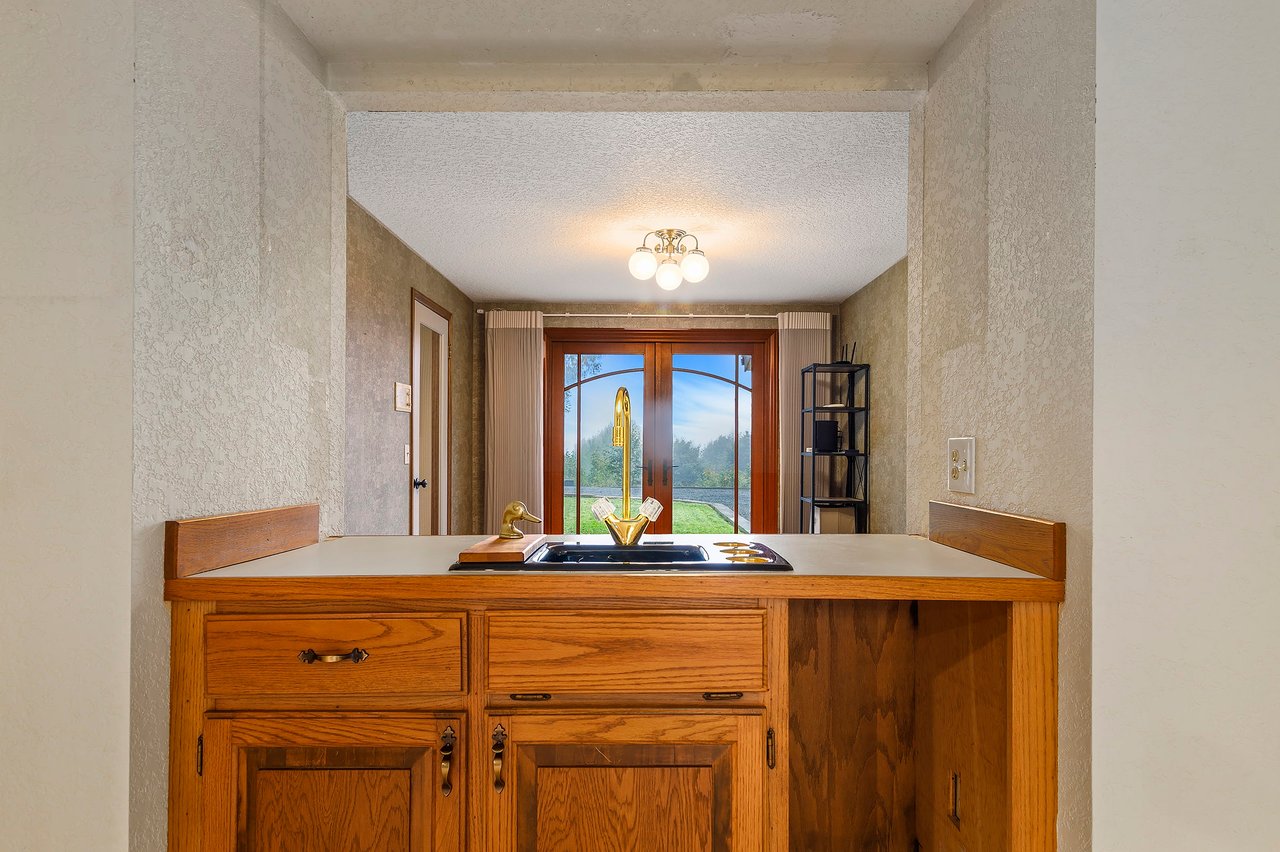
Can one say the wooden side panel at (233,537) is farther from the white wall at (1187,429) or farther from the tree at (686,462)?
the tree at (686,462)

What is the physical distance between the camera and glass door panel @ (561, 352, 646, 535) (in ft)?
18.4

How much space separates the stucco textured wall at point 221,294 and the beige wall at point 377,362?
144 cm

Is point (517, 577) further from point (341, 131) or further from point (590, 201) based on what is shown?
point (590, 201)

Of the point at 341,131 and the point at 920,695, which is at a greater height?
the point at 341,131

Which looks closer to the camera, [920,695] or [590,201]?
[920,695]

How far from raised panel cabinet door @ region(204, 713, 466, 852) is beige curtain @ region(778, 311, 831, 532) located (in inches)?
184

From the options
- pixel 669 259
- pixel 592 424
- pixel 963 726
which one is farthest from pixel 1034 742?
pixel 592 424

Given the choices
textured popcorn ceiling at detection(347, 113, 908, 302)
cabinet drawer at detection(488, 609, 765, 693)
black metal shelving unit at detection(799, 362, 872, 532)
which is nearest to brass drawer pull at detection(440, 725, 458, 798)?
cabinet drawer at detection(488, 609, 765, 693)

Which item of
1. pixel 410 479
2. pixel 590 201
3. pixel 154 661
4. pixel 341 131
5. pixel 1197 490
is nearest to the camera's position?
pixel 1197 490

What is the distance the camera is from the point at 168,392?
3.67 feet

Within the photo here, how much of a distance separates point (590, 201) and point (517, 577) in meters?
2.41

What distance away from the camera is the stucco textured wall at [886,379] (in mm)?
4312

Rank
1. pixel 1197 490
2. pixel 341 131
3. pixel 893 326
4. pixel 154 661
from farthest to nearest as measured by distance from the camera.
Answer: pixel 893 326 → pixel 341 131 → pixel 154 661 → pixel 1197 490

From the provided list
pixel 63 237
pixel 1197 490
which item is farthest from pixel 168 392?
pixel 1197 490
